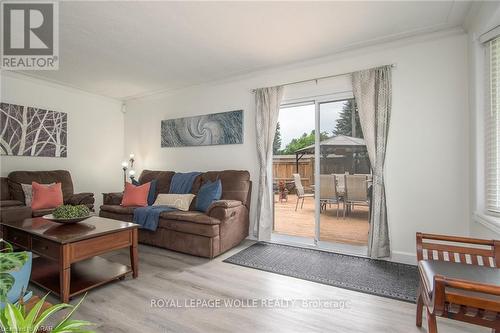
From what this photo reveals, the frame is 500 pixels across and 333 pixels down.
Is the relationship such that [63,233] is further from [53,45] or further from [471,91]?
[471,91]

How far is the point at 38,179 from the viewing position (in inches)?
147

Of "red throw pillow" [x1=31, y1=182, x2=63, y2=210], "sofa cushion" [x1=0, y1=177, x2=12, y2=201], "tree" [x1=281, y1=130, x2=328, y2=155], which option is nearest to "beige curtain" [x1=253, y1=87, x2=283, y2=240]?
"tree" [x1=281, y1=130, x2=328, y2=155]

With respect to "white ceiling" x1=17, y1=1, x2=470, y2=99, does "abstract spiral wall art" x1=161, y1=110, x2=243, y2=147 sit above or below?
below

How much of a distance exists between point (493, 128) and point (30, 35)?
188 inches

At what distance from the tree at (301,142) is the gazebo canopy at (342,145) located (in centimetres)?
8

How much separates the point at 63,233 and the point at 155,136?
314 centimetres

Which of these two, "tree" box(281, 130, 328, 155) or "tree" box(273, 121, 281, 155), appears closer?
"tree" box(281, 130, 328, 155)

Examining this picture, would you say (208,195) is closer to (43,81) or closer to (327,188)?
(327,188)

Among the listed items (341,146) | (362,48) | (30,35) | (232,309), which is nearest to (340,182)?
(341,146)

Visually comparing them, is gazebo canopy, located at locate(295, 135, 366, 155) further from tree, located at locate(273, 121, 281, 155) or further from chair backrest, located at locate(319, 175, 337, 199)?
tree, located at locate(273, 121, 281, 155)

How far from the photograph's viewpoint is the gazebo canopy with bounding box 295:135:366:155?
3.11 metres

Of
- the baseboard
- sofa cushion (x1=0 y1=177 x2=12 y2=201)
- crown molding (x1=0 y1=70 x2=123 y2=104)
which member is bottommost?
the baseboard

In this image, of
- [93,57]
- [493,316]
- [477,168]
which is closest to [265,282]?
[493,316]

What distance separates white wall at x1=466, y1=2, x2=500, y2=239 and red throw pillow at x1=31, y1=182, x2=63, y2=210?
5.07 m
